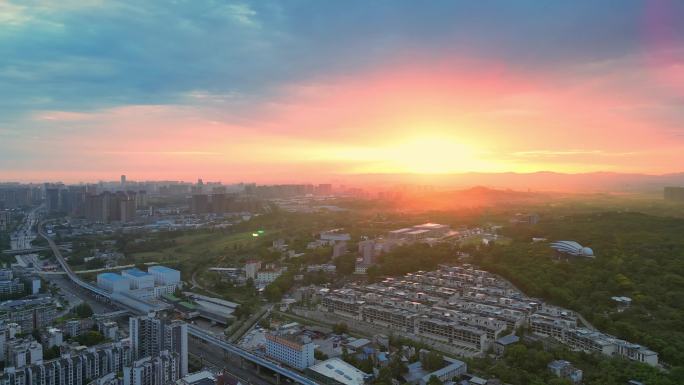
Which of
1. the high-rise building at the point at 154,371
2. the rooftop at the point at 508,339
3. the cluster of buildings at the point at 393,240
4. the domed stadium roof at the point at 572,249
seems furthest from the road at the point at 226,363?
the domed stadium roof at the point at 572,249

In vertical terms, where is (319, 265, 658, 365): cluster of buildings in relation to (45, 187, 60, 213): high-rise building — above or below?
below

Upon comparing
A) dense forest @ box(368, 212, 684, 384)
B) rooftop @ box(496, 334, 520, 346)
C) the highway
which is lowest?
the highway

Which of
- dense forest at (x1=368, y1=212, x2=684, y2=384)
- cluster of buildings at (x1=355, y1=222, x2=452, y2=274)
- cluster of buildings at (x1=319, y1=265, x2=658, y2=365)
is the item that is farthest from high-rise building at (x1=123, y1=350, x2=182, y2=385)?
cluster of buildings at (x1=355, y1=222, x2=452, y2=274)

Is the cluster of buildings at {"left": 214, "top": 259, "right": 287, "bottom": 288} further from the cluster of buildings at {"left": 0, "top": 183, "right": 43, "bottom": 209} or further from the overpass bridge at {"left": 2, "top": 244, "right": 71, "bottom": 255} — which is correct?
the cluster of buildings at {"left": 0, "top": 183, "right": 43, "bottom": 209}

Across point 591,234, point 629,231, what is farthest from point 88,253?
point 629,231

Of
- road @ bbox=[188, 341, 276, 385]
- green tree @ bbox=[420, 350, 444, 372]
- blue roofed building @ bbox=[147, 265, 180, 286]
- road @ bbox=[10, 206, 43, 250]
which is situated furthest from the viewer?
road @ bbox=[10, 206, 43, 250]
